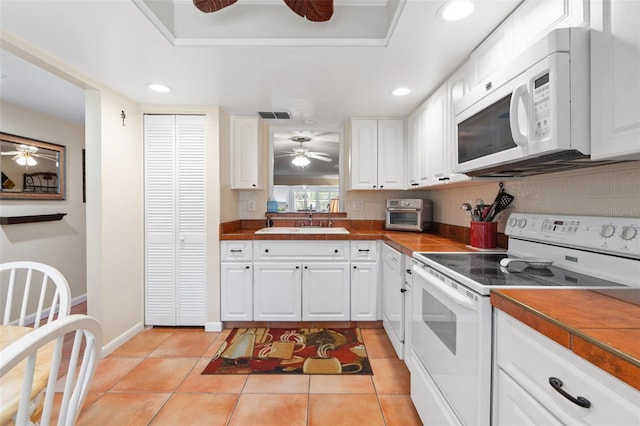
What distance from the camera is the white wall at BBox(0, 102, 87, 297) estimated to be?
2.64 metres

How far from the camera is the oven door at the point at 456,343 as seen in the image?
3.25 feet

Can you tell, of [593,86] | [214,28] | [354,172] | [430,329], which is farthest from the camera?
[354,172]

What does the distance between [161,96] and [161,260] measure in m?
1.48

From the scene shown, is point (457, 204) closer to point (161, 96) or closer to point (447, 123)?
point (447, 123)

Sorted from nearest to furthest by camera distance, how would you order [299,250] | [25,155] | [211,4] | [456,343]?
[456,343] → [211,4] → [299,250] → [25,155]

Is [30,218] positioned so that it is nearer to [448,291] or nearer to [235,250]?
[235,250]

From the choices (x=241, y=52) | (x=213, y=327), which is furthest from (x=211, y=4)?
(x=213, y=327)

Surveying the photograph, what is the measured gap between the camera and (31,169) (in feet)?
9.29

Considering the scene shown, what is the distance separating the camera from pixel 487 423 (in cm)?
98

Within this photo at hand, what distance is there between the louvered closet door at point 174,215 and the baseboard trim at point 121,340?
0.35 ft

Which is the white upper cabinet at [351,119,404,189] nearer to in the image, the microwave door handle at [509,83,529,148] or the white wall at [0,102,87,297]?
the microwave door handle at [509,83,529,148]

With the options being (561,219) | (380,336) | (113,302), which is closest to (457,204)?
(561,219)

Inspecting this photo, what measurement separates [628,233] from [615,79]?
560 millimetres

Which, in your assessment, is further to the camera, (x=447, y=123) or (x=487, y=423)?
(x=447, y=123)
